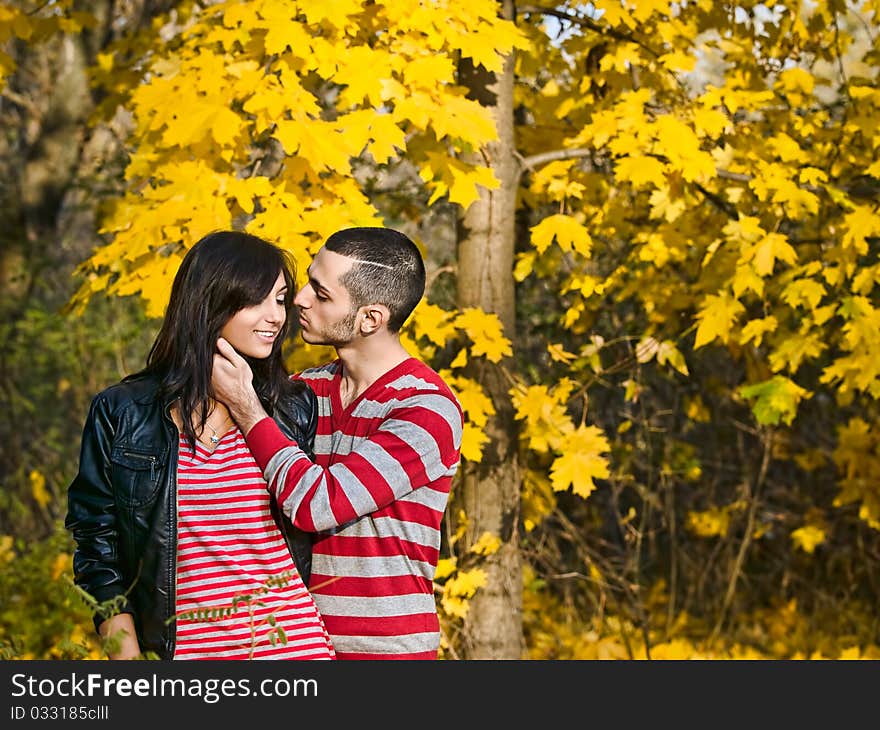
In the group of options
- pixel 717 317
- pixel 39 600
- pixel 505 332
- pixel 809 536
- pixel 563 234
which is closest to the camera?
pixel 563 234

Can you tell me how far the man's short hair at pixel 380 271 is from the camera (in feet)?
7.33

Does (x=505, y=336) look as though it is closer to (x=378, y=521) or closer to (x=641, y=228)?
(x=641, y=228)

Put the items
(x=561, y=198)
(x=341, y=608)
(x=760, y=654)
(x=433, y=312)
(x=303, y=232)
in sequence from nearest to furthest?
(x=341, y=608), (x=303, y=232), (x=433, y=312), (x=561, y=198), (x=760, y=654)

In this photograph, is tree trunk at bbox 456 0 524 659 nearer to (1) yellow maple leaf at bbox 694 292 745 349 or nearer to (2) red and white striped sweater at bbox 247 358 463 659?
(1) yellow maple leaf at bbox 694 292 745 349

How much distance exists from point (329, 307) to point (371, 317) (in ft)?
0.27

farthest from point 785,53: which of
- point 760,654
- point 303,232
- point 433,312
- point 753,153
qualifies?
point 760,654

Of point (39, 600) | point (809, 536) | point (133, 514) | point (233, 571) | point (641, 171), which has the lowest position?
point (39, 600)

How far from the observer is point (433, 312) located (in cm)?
369

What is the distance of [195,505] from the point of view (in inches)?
82.6

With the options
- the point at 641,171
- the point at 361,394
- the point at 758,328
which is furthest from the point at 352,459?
the point at 758,328

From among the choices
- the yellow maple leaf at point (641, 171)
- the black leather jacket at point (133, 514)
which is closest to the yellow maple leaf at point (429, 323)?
the yellow maple leaf at point (641, 171)

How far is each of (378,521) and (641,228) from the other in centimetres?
256

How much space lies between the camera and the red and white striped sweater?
6.64 feet

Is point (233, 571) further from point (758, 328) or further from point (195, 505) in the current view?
point (758, 328)
